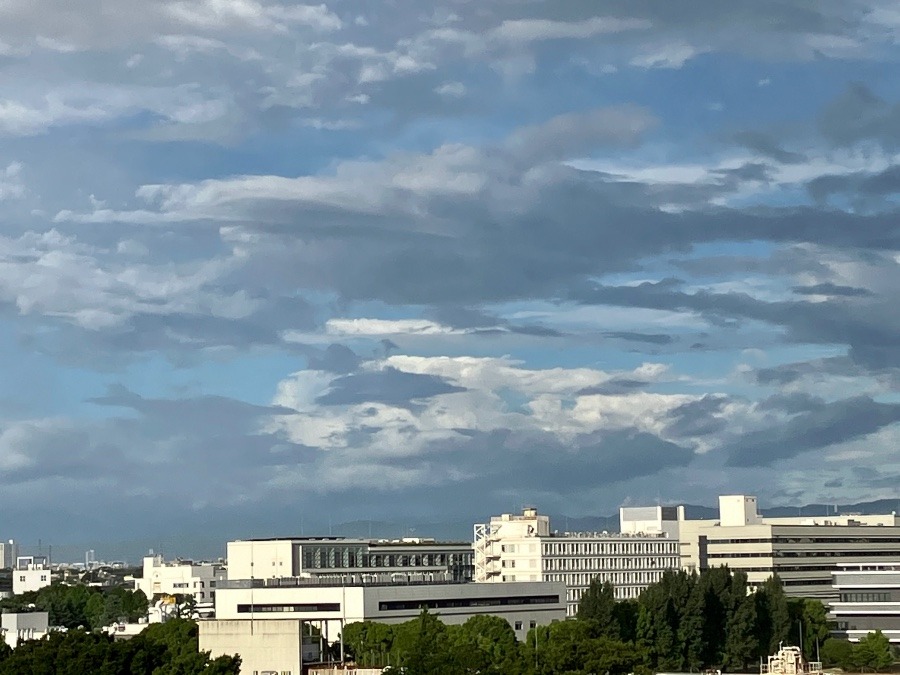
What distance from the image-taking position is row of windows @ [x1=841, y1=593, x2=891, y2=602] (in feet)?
579

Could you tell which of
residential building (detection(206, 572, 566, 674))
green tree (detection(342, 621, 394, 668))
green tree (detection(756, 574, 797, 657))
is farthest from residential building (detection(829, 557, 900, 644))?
green tree (detection(342, 621, 394, 668))

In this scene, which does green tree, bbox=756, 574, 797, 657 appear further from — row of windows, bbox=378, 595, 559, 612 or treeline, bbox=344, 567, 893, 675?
row of windows, bbox=378, 595, 559, 612

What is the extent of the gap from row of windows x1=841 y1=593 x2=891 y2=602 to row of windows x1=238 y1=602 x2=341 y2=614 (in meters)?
65.4

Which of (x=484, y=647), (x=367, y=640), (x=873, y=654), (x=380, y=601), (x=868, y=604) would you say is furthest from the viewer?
(x=868, y=604)

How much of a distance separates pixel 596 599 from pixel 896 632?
146ft

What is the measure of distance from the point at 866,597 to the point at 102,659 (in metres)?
102

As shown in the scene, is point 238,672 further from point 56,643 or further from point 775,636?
point 775,636

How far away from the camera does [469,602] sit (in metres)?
156

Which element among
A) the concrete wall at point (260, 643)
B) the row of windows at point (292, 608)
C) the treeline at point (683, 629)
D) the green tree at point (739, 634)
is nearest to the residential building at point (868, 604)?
the treeline at point (683, 629)

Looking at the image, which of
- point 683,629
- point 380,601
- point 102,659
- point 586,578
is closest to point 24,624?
point 380,601

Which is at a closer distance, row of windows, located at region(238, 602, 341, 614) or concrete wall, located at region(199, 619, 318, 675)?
concrete wall, located at region(199, 619, 318, 675)

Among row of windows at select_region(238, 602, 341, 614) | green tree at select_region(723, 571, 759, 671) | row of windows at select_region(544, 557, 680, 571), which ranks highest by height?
row of windows at select_region(544, 557, 680, 571)

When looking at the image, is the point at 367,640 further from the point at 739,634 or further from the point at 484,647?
the point at 739,634

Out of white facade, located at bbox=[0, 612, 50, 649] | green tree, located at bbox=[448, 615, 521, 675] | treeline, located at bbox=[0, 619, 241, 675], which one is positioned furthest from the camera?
white facade, located at bbox=[0, 612, 50, 649]
